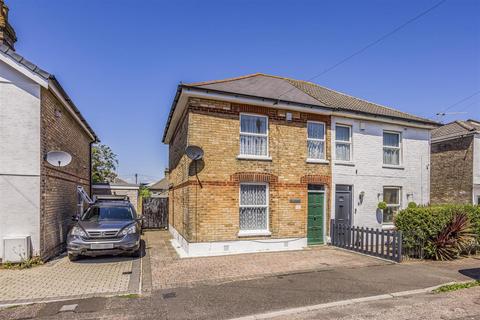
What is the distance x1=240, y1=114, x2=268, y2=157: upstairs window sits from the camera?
11188mm

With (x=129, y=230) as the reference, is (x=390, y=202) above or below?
above

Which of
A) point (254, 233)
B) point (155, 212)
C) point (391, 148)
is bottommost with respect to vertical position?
point (155, 212)

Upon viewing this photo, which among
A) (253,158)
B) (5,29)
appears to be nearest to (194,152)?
(253,158)

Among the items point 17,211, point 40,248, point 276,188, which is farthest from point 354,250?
point 17,211

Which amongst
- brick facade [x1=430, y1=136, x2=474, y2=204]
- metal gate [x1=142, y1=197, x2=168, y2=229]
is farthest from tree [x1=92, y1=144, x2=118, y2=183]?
brick facade [x1=430, y1=136, x2=474, y2=204]

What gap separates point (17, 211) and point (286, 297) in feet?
24.9

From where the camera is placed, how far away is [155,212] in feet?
60.7

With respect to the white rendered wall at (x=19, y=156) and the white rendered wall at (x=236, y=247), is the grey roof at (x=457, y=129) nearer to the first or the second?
the white rendered wall at (x=236, y=247)

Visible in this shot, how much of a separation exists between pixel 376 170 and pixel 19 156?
13.3 meters

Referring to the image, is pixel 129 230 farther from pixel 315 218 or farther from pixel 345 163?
pixel 345 163

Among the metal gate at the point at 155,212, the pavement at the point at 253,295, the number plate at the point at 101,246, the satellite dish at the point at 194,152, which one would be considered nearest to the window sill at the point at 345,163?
the pavement at the point at 253,295

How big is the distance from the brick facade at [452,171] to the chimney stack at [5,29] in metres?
22.3

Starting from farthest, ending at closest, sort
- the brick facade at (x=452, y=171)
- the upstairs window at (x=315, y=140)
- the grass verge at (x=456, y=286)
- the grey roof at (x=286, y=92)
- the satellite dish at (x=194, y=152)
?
the brick facade at (x=452, y=171)
the upstairs window at (x=315, y=140)
the grey roof at (x=286, y=92)
the satellite dish at (x=194, y=152)
the grass verge at (x=456, y=286)

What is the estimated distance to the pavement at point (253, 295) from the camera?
534 cm
